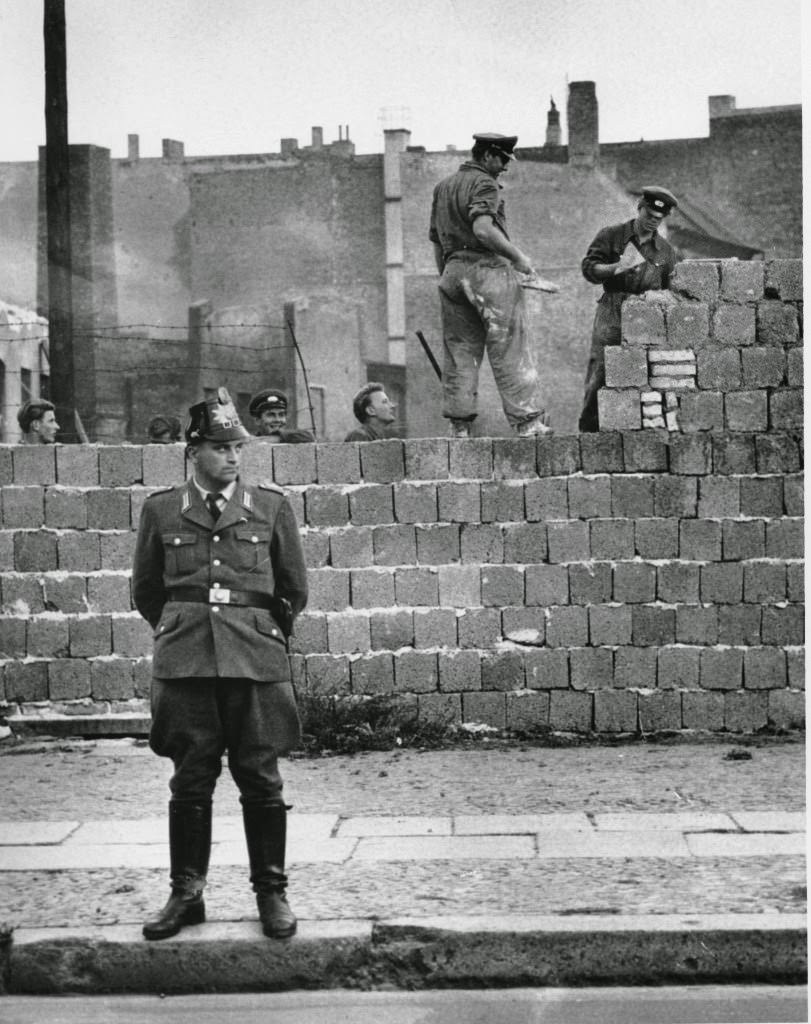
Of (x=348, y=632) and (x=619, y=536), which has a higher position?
(x=619, y=536)

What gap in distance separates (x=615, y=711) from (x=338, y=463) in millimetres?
2323

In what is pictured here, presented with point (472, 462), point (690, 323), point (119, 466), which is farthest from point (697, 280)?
point (119, 466)

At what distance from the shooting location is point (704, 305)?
10406 mm

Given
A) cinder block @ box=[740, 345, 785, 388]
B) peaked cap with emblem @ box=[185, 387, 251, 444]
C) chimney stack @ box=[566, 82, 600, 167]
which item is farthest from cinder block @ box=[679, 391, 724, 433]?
peaked cap with emblem @ box=[185, 387, 251, 444]

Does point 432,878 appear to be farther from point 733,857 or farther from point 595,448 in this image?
point 595,448

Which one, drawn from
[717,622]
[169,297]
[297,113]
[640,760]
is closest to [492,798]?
[640,760]

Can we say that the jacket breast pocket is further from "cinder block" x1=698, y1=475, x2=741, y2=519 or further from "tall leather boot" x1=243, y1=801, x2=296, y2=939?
"cinder block" x1=698, y1=475, x2=741, y2=519

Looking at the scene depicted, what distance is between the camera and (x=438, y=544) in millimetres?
10414

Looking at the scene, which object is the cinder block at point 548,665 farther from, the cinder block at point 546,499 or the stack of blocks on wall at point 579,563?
the cinder block at point 546,499

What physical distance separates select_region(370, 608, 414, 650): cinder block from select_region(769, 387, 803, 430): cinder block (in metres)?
2.59

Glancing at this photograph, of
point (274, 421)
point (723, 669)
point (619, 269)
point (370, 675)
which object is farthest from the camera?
point (274, 421)

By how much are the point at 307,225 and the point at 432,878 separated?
3008cm

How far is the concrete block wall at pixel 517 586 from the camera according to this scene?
10328 millimetres

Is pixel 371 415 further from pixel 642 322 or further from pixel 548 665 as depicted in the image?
pixel 548 665
